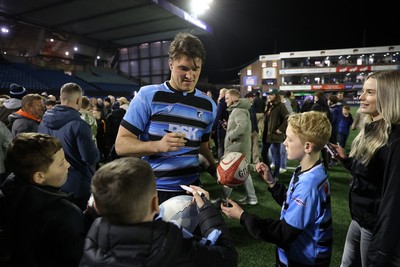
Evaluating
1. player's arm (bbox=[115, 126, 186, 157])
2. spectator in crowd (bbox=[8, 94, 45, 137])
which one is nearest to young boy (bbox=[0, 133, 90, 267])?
player's arm (bbox=[115, 126, 186, 157])

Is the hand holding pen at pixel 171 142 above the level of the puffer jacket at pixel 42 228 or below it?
above

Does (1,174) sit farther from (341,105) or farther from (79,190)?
(341,105)

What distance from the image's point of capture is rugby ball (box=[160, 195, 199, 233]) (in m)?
1.76

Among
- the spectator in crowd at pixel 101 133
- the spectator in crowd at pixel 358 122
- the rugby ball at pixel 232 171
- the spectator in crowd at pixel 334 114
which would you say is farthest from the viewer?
the spectator in crowd at pixel 334 114

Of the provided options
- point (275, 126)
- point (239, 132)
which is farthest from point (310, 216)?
point (275, 126)

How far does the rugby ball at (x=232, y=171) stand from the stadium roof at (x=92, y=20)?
20175 mm

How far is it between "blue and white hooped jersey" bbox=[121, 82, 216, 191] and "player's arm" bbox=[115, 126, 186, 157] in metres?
0.06

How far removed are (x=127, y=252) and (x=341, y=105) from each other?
28.9ft

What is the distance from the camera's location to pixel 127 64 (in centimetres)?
3722

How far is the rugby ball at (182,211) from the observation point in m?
1.76

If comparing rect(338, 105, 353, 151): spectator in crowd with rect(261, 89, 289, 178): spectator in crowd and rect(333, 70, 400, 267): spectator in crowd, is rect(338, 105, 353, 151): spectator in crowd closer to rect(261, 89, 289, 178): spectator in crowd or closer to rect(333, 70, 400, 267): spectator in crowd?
rect(261, 89, 289, 178): spectator in crowd

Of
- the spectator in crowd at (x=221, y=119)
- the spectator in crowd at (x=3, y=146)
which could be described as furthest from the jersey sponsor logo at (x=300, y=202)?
the spectator in crowd at (x=221, y=119)

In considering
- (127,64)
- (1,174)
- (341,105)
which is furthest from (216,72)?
(1,174)

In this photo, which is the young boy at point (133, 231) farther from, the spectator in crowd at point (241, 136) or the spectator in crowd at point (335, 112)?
the spectator in crowd at point (335, 112)
